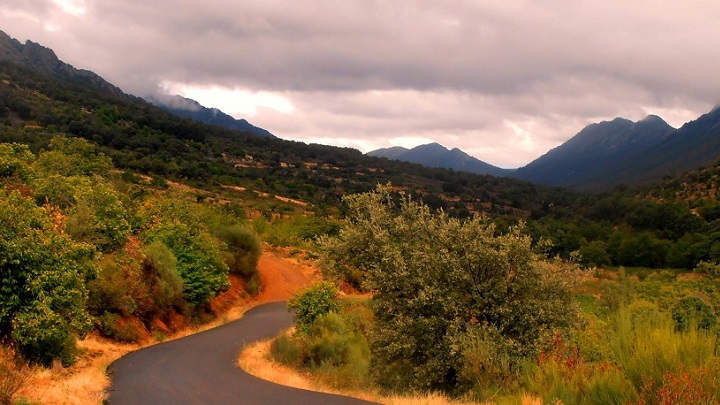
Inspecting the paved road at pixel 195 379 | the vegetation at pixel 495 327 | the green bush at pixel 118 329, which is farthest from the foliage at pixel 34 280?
the green bush at pixel 118 329

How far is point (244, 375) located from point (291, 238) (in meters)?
52.3

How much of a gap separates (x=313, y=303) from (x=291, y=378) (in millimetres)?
7224

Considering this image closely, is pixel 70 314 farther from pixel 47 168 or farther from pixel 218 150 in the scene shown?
pixel 218 150

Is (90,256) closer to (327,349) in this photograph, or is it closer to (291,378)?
(291,378)

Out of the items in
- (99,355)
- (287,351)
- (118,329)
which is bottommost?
(118,329)

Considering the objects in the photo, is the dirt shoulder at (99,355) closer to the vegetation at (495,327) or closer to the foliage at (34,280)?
the foliage at (34,280)

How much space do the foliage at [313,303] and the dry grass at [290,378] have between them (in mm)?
1839

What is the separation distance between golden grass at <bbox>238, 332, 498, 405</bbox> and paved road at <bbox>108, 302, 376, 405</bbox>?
461 millimetres

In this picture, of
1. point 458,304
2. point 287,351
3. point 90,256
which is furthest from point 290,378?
point 90,256

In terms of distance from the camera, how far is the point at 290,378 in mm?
18109

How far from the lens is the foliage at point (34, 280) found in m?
14.7

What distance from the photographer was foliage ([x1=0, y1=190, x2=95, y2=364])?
579 inches

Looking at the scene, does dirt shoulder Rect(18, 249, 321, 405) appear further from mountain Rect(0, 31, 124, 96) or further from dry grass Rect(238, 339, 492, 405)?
mountain Rect(0, 31, 124, 96)

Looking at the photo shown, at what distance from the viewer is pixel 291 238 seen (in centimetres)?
→ 7069
